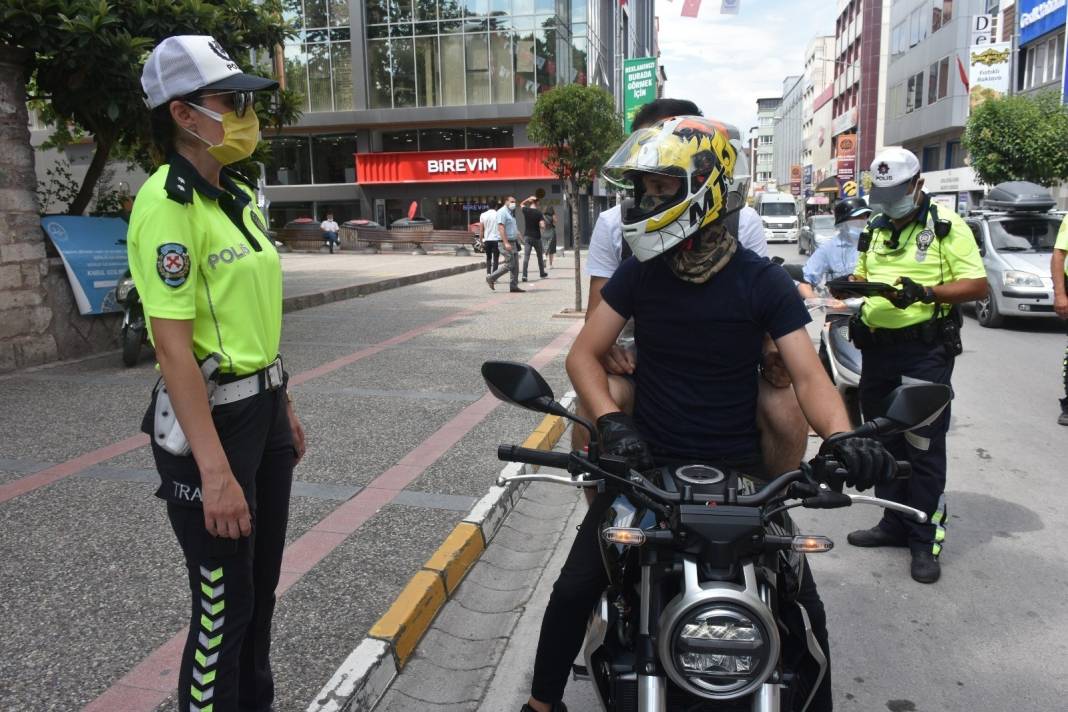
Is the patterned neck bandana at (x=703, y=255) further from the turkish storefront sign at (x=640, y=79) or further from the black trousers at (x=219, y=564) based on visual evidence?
the turkish storefront sign at (x=640, y=79)

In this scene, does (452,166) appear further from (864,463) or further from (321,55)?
(864,463)

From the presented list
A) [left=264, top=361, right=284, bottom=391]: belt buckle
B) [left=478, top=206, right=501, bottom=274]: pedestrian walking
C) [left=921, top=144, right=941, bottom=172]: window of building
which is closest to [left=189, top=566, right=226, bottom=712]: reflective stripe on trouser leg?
[left=264, top=361, right=284, bottom=391]: belt buckle

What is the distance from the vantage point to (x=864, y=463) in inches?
75.4

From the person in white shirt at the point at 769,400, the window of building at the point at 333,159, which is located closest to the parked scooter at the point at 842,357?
the person in white shirt at the point at 769,400

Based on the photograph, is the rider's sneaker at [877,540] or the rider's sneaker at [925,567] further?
the rider's sneaker at [877,540]

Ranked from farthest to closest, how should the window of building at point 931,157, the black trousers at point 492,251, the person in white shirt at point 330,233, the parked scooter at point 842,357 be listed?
the window of building at point 931,157, the person in white shirt at point 330,233, the black trousers at point 492,251, the parked scooter at point 842,357

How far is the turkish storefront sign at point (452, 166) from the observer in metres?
35.7

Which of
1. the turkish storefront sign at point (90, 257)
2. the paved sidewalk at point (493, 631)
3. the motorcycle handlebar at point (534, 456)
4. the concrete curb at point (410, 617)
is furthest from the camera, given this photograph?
the turkish storefront sign at point (90, 257)

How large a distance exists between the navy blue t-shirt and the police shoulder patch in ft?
4.00

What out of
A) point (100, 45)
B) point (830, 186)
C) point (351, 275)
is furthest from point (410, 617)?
point (830, 186)

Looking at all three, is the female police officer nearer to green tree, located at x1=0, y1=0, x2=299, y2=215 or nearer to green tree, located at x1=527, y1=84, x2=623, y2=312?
green tree, located at x1=0, y1=0, x2=299, y2=215

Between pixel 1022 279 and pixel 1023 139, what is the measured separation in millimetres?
14343

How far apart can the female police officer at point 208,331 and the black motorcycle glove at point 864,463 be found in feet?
4.86

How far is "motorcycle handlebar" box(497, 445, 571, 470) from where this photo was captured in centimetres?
201
